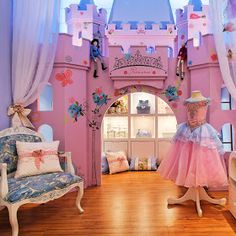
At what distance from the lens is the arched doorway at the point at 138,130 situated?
5520mm

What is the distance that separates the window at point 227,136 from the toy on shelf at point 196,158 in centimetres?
115

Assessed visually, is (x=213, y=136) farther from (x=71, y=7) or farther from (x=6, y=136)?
(x=71, y=7)

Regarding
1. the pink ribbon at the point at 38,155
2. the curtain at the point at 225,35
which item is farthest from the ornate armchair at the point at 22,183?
the curtain at the point at 225,35

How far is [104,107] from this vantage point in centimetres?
418

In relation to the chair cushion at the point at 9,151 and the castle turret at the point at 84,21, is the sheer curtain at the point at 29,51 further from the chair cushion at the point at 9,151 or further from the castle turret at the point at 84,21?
the castle turret at the point at 84,21

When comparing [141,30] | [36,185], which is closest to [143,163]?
[141,30]

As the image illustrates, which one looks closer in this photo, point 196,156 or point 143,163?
point 196,156

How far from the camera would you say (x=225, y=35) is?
11.8 feet

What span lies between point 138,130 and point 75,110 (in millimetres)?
2189

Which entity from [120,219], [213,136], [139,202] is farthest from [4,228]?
[213,136]

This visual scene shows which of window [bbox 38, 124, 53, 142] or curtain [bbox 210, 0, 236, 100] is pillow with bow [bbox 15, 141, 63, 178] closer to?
window [bbox 38, 124, 53, 142]

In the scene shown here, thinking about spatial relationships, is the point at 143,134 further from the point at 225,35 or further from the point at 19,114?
the point at 19,114

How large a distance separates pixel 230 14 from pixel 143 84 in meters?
1.62

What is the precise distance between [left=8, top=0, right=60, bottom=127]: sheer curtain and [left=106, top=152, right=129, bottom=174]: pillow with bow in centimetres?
206
